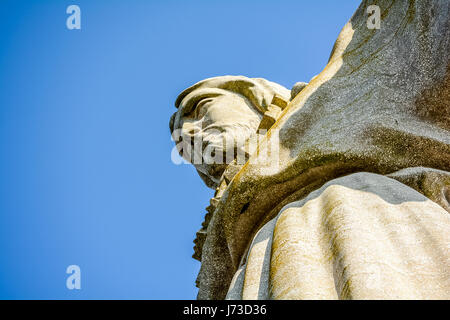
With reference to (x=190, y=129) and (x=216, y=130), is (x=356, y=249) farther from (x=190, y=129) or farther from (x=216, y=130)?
(x=190, y=129)

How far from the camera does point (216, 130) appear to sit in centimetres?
525

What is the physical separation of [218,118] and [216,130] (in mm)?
242

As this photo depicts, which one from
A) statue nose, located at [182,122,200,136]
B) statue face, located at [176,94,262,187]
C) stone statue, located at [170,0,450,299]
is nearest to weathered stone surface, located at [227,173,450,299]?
stone statue, located at [170,0,450,299]

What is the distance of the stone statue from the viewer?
172 cm

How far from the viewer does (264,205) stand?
116 inches

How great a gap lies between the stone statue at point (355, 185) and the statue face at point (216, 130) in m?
0.60

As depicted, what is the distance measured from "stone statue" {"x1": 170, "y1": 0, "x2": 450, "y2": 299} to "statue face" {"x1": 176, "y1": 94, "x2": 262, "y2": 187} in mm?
595

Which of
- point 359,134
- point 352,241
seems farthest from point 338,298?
point 359,134

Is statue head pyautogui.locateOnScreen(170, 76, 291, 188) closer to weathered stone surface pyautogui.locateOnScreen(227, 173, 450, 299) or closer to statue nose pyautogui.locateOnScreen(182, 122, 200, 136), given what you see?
statue nose pyautogui.locateOnScreen(182, 122, 200, 136)

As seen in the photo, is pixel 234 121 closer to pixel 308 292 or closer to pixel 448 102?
pixel 448 102

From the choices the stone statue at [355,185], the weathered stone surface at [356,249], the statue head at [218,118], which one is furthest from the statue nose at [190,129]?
the weathered stone surface at [356,249]

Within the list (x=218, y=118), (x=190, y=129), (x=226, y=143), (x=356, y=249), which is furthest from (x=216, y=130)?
(x=356, y=249)

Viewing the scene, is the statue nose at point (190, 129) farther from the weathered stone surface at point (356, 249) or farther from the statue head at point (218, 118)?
the weathered stone surface at point (356, 249)

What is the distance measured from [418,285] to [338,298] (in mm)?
247
